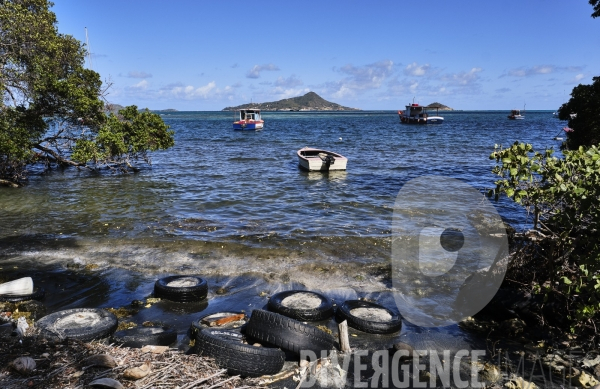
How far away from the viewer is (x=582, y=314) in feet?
16.3

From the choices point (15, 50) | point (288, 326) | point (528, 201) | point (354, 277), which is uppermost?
point (15, 50)

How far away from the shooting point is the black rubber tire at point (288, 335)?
5.37m

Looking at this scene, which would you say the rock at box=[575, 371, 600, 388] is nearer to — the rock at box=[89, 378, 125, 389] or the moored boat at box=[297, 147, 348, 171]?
the rock at box=[89, 378, 125, 389]

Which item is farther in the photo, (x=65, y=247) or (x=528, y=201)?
(x=65, y=247)

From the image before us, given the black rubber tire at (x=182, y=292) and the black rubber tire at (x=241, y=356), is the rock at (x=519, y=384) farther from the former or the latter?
the black rubber tire at (x=182, y=292)

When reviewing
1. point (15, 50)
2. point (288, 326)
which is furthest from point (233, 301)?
point (15, 50)

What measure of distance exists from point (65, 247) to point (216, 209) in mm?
5663

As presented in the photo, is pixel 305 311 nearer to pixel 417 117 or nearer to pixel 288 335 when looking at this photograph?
pixel 288 335

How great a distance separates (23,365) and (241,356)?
223 centimetres

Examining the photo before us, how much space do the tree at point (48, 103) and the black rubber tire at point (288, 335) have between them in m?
16.3

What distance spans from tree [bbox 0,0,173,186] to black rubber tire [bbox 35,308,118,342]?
46.0 feet

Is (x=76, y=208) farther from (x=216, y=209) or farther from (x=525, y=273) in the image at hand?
(x=525, y=273)

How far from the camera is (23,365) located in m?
4.21

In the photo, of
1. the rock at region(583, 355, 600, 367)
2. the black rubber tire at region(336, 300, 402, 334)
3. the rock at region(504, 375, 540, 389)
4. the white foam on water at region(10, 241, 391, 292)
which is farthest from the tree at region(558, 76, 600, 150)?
the rock at region(504, 375, 540, 389)
